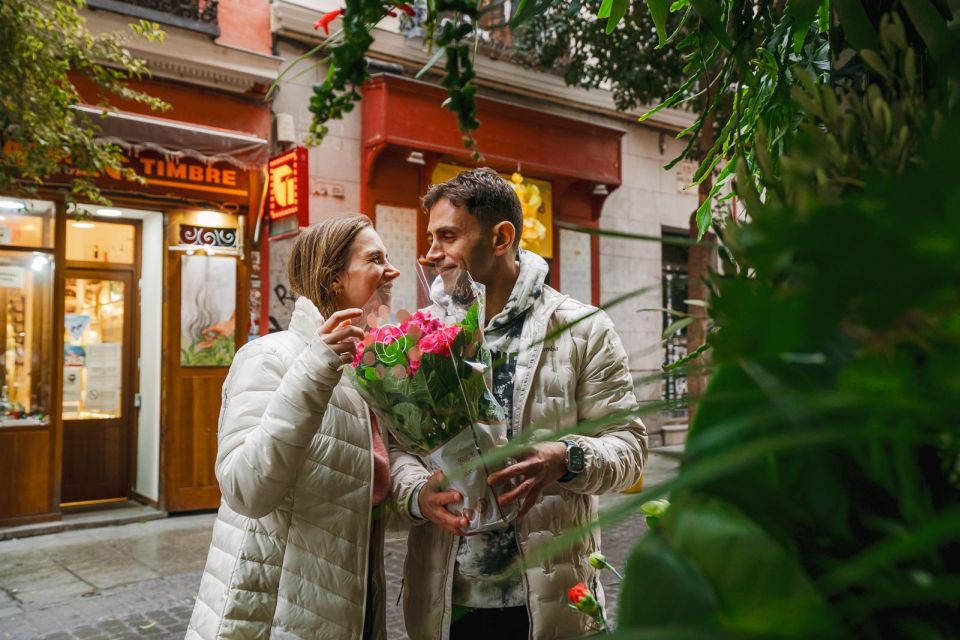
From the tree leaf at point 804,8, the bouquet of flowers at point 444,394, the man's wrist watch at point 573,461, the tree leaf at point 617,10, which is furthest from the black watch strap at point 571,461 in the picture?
the tree leaf at point 804,8

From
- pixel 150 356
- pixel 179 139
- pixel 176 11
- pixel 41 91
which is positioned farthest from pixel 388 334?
pixel 176 11

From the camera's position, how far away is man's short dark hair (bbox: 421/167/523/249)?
7.95 ft

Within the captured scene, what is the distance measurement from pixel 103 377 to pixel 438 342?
755cm

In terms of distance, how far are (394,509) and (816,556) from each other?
5.92 feet

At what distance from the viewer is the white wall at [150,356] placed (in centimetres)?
821

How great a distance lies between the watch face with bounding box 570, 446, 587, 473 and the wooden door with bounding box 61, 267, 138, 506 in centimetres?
743

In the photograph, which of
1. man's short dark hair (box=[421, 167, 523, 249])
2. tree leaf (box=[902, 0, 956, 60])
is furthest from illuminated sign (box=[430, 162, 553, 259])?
tree leaf (box=[902, 0, 956, 60])

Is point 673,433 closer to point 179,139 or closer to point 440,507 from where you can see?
point 179,139

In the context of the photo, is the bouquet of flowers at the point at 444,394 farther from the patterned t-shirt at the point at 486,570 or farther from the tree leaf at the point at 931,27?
the tree leaf at the point at 931,27

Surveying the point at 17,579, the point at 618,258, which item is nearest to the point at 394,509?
the point at 17,579

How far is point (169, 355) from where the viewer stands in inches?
321

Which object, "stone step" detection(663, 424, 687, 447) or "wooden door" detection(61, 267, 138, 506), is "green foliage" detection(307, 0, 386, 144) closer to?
"wooden door" detection(61, 267, 138, 506)

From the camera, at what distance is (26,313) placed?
748 cm

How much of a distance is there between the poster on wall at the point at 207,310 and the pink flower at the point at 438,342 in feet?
22.5
